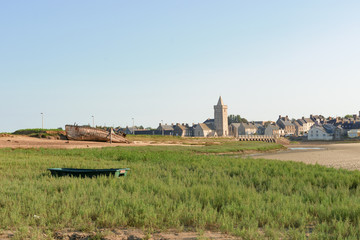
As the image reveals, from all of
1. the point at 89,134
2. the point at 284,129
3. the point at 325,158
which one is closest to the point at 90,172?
the point at 325,158

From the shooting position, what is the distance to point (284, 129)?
158m

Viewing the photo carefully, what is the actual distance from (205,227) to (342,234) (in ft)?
9.37

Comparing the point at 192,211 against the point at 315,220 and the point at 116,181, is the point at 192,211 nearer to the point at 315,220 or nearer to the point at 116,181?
the point at 315,220

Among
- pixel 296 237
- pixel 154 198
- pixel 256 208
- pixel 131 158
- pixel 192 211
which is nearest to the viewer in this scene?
pixel 296 237

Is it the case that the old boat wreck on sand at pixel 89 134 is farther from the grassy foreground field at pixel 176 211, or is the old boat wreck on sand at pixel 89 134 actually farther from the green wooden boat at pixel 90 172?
the grassy foreground field at pixel 176 211

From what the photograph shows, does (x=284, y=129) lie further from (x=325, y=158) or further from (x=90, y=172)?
(x=90, y=172)

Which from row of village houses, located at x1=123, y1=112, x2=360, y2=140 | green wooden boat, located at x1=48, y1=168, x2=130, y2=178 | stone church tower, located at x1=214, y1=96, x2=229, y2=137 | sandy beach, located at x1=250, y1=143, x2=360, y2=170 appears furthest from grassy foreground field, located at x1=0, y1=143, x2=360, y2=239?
stone church tower, located at x1=214, y1=96, x2=229, y2=137

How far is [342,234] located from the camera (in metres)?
6.72

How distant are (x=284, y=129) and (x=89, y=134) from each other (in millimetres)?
126903

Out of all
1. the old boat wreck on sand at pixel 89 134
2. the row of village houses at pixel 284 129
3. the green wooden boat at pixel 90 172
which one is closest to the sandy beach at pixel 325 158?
the green wooden boat at pixel 90 172

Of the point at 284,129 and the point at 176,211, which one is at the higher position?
the point at 284,129

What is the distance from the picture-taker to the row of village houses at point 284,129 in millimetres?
121812

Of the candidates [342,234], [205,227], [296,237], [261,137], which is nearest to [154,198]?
[205,227]

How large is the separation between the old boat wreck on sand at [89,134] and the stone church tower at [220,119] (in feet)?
323
